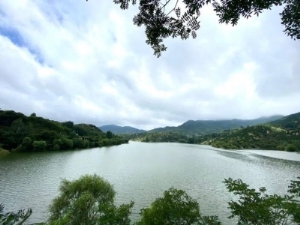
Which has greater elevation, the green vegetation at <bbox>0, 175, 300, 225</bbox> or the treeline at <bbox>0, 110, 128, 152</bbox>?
the treeline at <bbox>0, 110, 128, 152</bbox>

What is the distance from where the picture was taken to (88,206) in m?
27.0

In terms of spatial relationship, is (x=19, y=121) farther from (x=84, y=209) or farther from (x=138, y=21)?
(x=138, y=21)

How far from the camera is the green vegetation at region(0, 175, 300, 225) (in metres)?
17.5

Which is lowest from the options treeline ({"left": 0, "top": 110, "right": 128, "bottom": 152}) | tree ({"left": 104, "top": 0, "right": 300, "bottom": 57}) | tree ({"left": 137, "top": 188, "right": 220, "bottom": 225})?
tree ({"left": 137, "top": 188, "right": 220, "bottom": 225})

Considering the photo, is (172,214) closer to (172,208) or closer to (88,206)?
(172,208)

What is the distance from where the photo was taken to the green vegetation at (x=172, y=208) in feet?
57.5

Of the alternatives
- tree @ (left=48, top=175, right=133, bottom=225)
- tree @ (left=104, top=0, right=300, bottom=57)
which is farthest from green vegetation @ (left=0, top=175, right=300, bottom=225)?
tree @ (left=104, top=0, right=300, bottom=57)

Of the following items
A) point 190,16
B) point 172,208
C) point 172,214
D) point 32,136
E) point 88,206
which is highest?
point 32,136

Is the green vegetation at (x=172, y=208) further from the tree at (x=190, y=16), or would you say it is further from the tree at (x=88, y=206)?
the tree at (x=190, y=16)

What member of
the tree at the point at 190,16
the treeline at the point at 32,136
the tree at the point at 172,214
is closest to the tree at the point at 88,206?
the tree at the point at 172,214

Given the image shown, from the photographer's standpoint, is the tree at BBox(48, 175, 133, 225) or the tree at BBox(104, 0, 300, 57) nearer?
the tree at BBox(104, 0, 300, 57)

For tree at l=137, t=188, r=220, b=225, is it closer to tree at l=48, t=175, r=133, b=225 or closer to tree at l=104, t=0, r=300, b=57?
tree at l=48, t=175, r=133, b=225

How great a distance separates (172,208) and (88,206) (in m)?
10.9

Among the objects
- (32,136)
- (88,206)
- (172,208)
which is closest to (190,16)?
(172,208)
